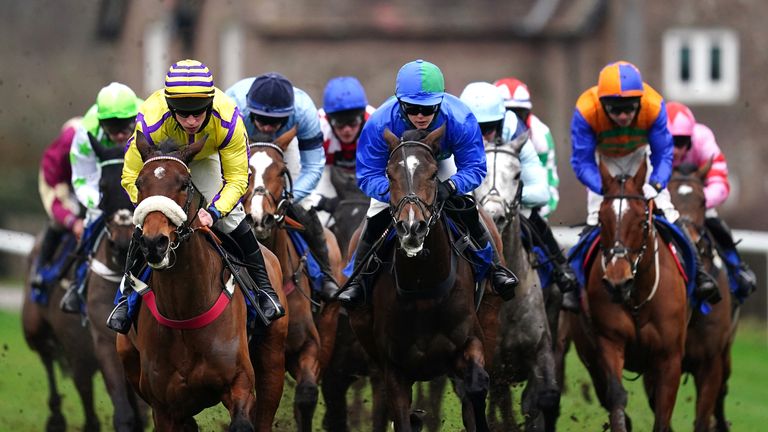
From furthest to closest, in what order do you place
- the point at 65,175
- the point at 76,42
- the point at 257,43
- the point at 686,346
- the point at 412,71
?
the point at 76,42 < the point at 257,43 < the point at 65,175 < the point at 686,346 < the point at 412,71

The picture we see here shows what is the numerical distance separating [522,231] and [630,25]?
932 inches

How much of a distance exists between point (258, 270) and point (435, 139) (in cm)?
123

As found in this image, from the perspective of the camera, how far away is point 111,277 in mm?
10594

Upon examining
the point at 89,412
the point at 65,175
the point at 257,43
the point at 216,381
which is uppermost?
the point at 257,43

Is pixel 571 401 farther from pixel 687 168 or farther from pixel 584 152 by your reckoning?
pixel 584 152

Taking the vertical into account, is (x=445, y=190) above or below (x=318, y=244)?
above

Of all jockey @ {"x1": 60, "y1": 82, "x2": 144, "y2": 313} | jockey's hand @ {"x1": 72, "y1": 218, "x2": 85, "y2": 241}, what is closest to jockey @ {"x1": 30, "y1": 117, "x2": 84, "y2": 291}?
jockey's hand @ {"x1": 72, "y1": 218, "x2": 85, "y2": 241}

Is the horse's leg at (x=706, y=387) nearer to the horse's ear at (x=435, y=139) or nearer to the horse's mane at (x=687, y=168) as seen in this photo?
the horse's mane at (x=687, y=168)

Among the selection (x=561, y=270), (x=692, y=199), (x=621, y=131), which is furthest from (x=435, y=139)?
(x=692, y=199)

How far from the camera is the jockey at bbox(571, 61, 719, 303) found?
10.3m

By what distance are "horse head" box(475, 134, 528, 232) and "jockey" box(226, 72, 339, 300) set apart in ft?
3.85

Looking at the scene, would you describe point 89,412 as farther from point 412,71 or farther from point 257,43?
point 257,43

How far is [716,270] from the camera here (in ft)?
38.7

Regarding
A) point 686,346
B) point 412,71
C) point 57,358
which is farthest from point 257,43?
point 412,71
